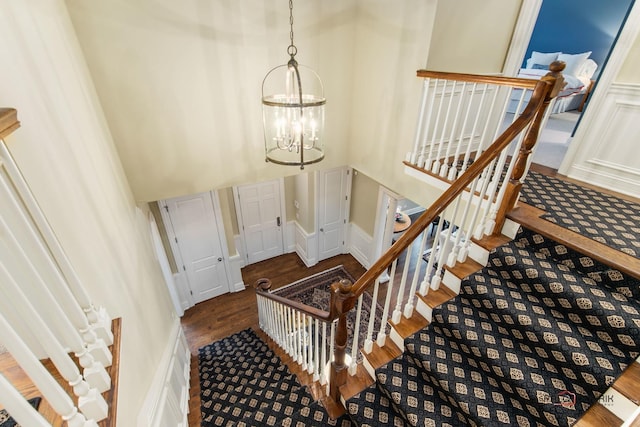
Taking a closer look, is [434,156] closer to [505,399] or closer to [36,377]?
[505,399]

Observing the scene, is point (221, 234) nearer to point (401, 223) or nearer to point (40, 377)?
point (401, 223)

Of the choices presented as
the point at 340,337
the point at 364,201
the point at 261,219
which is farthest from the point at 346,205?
the point at 340,337

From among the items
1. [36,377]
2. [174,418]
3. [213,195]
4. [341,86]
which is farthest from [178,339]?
[341,86]

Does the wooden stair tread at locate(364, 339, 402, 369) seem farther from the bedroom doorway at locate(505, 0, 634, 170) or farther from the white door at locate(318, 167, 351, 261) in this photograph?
the bedroom doorway at locate(505, 0, 634, 170)

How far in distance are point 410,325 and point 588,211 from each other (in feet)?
5.59

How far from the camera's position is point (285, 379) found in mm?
2828

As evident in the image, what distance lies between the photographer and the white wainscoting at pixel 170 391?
2.16 m

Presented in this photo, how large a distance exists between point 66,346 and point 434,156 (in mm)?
3519

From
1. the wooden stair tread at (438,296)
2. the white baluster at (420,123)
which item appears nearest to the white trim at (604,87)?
the white baluster at (420,123)

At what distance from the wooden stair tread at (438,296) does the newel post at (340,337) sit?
660 millimetres

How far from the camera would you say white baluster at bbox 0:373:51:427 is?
747 millimetres

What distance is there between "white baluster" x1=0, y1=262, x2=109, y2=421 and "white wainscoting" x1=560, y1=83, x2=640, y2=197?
13.4 ft

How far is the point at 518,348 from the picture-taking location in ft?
5.90

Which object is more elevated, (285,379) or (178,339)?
(285,379)
